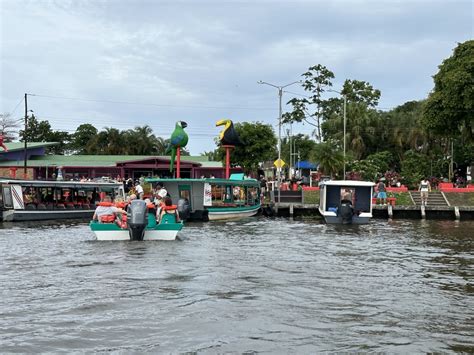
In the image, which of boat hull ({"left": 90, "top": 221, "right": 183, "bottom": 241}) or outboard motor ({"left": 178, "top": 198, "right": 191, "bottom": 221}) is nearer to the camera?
boat hull ({"left": 90, "top": 221, "right": 183, "bottom": 241})

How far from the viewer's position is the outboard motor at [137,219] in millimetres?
19609

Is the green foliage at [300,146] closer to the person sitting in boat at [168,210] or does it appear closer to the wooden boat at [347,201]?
the wooden boat at [347,201]

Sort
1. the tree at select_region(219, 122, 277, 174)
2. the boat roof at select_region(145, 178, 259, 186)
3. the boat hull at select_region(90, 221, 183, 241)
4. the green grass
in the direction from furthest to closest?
the tree at select_region(219, 122, 277, 174) < the green grass < the boat roof at select_region(145, 178, 259, 186) < the boat hull at select_region(90, 221, 183, 241)

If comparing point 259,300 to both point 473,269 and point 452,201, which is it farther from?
point 452,201

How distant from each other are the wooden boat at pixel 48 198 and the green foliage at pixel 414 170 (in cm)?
2290

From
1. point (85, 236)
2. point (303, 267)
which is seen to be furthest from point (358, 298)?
point (85, 236)

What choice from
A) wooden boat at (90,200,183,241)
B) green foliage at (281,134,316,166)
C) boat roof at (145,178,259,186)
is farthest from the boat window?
green foliage at (281,134,316,166)

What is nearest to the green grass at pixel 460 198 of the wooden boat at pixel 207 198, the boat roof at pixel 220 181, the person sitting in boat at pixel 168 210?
the boat roof at pixel 220 181

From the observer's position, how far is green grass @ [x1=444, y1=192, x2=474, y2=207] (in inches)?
1602

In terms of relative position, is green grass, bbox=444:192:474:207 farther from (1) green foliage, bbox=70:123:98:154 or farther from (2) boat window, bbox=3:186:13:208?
(1) green foliage, bbox=70:123:98:154

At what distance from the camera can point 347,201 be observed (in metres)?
30.3

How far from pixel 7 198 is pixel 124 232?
1575 centimetres

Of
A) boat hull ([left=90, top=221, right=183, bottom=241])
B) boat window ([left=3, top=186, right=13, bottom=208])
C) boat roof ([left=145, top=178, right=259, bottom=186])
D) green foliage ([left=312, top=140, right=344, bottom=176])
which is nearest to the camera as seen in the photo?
boat hull ([left=90, top=221, right=183, bottom=241])

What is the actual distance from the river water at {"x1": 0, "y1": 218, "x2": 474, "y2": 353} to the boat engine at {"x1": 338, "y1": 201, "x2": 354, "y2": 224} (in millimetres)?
8619
